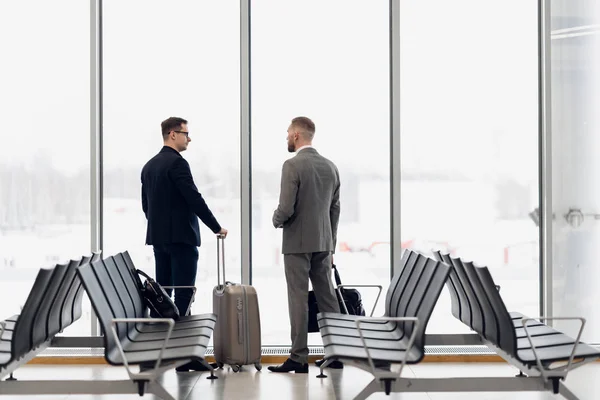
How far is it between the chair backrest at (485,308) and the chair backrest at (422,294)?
0.54ft

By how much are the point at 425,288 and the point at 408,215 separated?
2110 millimetres

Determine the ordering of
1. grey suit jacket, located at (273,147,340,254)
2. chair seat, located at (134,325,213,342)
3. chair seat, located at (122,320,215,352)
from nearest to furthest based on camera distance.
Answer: chair seat, located at (122,320,215,352), chair seat, located at (134,325,213,342), grey suit jacket, located at (273,147,340,254)

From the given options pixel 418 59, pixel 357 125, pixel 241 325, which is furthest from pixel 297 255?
pixel 418 59

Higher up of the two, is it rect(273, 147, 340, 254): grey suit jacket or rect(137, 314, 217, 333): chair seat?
rect(273, 147, 340, 254): grey suit jacket

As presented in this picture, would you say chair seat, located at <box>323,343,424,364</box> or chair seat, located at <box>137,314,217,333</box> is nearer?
chair seat, located at <box>323,343,424,364</box>

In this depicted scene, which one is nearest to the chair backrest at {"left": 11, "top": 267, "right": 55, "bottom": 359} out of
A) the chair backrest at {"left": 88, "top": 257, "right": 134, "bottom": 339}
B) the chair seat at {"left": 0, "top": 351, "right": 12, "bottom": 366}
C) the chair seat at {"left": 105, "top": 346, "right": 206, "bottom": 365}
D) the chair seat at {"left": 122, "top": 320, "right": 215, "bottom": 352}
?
the chair seat at {"left": 0, "top": 351, "right": 12, "bottom": 366}

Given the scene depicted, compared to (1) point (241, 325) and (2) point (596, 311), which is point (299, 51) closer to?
(1) point (241, 325)

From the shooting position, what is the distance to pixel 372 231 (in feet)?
20.2

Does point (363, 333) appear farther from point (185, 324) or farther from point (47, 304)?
point (47, 304)

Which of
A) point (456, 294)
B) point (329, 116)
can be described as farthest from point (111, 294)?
point (329, 116)

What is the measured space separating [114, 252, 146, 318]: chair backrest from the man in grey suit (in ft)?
2.99

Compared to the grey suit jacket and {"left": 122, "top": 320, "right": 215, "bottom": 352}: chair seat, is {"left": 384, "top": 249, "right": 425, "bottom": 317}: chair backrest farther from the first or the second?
{"left": 122, "top": 320, "right": 215, "bottom": 352}: chair seat

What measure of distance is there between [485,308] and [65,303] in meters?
2.23

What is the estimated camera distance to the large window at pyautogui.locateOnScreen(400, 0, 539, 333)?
6.14 meters
